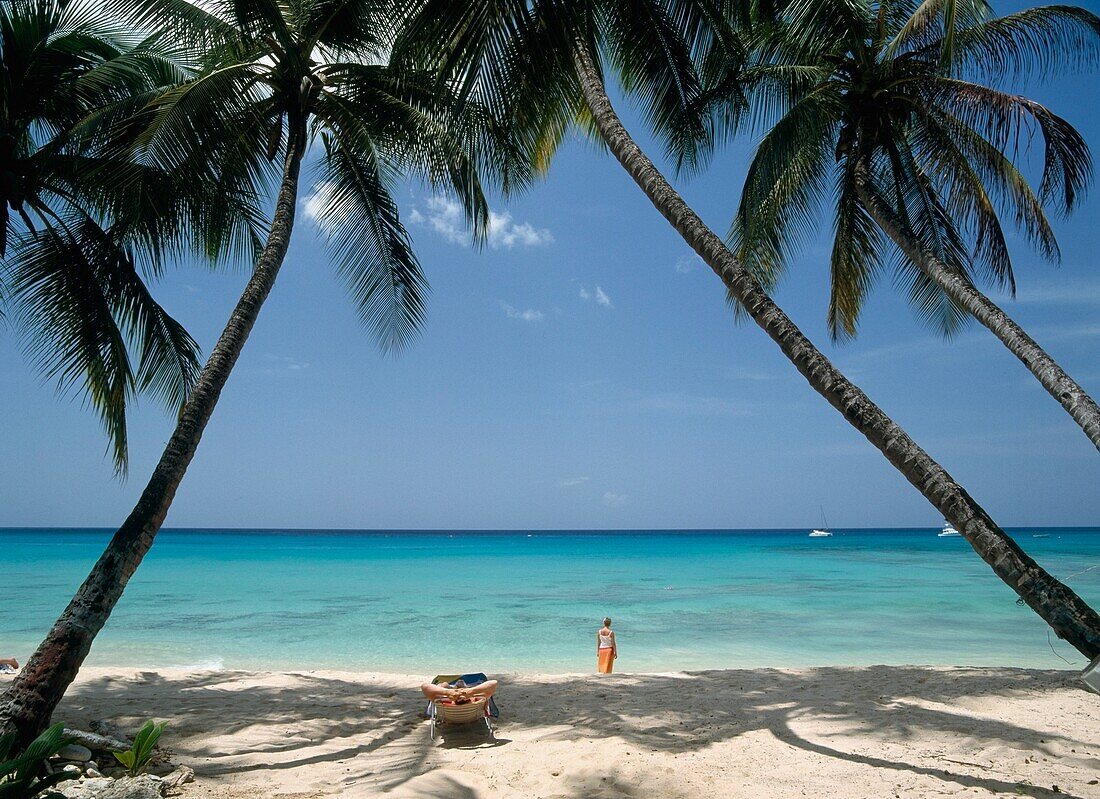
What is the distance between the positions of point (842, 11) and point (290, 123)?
6.44 metres

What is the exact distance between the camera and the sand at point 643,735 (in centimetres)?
451

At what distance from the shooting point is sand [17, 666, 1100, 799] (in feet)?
14.8

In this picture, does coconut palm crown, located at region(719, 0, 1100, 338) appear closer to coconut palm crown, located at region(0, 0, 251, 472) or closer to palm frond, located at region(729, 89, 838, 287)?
palm frond, located at region(729, 89, 838, 287)

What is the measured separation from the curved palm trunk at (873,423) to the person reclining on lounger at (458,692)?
369 centimetres

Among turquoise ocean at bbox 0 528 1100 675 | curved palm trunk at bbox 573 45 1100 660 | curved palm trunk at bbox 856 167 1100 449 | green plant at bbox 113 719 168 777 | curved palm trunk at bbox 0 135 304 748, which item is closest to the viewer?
curved palm trunk at bbox 573 45 1100 660

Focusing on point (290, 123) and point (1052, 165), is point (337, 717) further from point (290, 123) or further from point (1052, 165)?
point (1052, 165)

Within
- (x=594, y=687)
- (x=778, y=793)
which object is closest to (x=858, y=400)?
(x=778, y=793)

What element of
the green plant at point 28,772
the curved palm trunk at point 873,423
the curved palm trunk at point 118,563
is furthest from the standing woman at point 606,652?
the green plant at point 28,772

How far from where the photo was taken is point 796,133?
8914 mm

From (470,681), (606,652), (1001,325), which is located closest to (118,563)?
(470,681)

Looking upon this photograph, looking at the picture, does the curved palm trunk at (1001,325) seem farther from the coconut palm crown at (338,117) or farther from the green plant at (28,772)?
the green plant at (28,772)

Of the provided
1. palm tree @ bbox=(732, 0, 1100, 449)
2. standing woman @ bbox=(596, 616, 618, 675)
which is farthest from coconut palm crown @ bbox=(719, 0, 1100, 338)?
standing woman @ bbox=(596, 616, 618, 675)

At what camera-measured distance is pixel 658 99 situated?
791 centimetres

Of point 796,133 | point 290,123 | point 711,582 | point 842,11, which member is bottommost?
point 711,582
